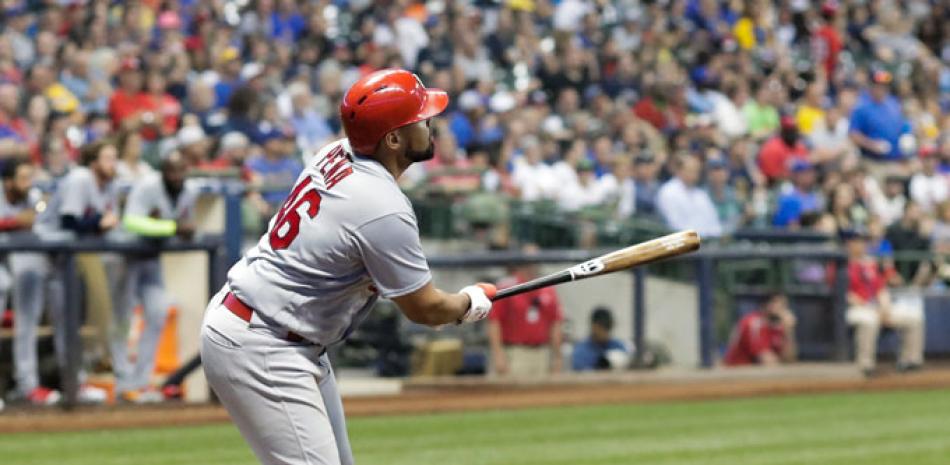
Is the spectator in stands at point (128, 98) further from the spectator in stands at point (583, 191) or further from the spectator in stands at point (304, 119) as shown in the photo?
the spectator in stands at point (583, 191)

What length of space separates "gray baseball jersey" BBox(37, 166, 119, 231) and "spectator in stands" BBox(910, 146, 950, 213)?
9.94 m

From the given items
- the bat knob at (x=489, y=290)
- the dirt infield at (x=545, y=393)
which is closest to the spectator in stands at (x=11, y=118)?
the dirt infield at (x=545, y=393)

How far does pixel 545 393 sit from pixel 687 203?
3.22m

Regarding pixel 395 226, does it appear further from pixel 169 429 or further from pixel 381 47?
pixel 381 47

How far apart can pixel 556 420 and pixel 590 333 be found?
2.12 meters

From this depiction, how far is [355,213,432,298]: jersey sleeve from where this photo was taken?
4.93 m

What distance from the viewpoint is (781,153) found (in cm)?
1783

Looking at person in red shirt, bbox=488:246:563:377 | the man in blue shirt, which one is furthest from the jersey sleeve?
the man in blue shirt

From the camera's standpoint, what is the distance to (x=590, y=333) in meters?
13.3

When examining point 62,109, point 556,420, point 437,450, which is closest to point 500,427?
point 556,420

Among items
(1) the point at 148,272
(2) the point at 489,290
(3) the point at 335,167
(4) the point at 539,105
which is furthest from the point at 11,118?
(3) the point at 335,167

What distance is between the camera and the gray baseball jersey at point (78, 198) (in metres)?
11.0

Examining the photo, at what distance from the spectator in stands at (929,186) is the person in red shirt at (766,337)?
14.5 ft

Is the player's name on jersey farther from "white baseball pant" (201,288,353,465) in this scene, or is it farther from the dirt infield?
the dirt infield
